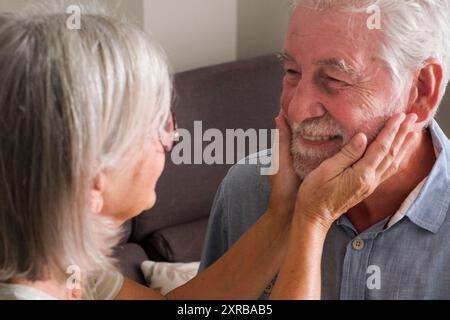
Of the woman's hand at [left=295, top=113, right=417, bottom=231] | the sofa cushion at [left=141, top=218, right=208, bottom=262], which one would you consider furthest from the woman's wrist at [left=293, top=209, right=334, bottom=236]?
the sofa cushion at [left=141, top=218, right=208, bottom=262]

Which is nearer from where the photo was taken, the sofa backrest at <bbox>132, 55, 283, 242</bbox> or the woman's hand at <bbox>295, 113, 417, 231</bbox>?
the woman's hand at <bbox>295, 113, 417, 231</bbox>

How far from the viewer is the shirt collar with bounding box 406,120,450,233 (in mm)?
1245

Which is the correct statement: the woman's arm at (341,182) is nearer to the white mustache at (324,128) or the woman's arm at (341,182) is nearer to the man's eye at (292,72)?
the white mustache at (324,128)

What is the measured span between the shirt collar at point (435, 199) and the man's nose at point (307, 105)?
203 millimetres

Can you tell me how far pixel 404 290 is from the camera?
4.12 feet

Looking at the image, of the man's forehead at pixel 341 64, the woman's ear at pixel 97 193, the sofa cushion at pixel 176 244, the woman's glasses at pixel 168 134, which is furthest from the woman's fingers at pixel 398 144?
the sofa cushion at pixel 176 244

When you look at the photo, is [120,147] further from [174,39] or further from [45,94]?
[174,39]

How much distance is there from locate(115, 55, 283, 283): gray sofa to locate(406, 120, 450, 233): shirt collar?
112 cm

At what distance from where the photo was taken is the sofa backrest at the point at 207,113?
232cm

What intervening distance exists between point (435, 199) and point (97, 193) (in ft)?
1.87

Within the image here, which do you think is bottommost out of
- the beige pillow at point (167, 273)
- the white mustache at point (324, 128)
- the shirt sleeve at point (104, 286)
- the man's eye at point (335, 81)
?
the beige pillow at point (167, 273)

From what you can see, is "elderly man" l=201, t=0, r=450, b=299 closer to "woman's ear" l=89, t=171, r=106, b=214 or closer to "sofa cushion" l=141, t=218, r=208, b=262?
"woman's ear" l=89, t=171, r=106, b=214

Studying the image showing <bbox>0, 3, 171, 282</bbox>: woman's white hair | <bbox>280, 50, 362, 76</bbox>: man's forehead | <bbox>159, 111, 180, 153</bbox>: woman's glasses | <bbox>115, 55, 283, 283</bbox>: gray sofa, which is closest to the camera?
<bbox>0, 3, 171, 282</bbox>: woman's white hair

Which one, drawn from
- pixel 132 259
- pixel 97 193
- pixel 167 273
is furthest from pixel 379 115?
pixel 132 259
